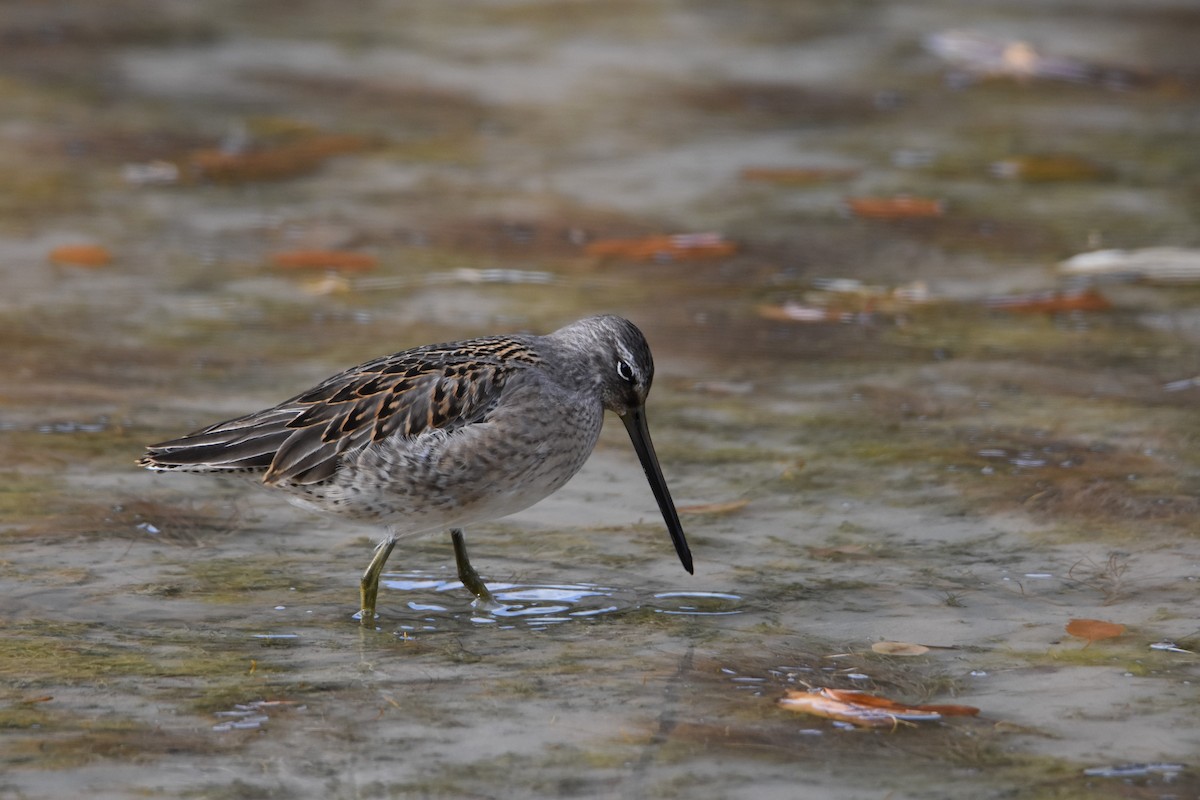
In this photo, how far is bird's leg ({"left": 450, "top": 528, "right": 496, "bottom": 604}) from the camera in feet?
16.6

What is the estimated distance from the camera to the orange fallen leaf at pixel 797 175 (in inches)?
397

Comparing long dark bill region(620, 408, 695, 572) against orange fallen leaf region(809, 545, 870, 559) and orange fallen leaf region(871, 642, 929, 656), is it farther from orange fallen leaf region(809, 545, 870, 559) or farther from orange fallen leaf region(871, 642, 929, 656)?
orange fallen leaf region(871, 642, 929, 656)

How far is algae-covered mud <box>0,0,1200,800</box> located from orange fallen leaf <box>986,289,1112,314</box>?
37 millimetres

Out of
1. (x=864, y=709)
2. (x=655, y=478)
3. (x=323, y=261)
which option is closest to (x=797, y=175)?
(x=323, y=261)

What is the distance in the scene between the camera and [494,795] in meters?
3.73

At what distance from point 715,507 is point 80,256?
4126 millimetres

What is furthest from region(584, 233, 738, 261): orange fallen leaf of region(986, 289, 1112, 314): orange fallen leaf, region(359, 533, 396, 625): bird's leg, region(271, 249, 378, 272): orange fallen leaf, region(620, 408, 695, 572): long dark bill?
region(359, 533, 396, 625): bird's leg

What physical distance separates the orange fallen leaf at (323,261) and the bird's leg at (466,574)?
3.72m

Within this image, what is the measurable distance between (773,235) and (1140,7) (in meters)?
6.73

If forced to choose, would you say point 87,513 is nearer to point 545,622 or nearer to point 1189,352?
point 545,622

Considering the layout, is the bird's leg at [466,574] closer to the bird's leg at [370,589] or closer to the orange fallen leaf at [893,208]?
the bird's leg at [370,589]

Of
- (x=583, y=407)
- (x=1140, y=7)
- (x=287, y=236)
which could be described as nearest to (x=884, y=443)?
(x=583, y=407)

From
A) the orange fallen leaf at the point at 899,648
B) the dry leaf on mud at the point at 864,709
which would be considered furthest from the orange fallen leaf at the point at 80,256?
the dry leaf on mud at the point at 864,709

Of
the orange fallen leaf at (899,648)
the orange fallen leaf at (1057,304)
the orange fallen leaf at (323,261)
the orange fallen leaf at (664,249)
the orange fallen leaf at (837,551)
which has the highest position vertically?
the orange fallen leaf at (323,261)
